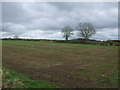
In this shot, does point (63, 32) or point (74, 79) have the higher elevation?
point (63, 32)

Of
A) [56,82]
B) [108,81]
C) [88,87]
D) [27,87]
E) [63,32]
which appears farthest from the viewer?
[63,32]

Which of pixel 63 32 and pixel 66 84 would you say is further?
pixel 63 32

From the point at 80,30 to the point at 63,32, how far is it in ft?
27.6

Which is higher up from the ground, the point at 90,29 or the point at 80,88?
the point at 90,29

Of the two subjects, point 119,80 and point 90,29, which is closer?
point 119,80

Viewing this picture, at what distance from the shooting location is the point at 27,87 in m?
6.57

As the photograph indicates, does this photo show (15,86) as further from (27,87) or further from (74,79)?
(74,79)

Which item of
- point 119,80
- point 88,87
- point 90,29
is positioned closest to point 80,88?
point 88,87

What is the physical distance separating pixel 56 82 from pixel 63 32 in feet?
232

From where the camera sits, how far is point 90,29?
7119cm

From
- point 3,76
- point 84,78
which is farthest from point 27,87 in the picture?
point 84,78

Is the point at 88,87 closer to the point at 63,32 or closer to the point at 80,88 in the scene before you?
the point at 80,88

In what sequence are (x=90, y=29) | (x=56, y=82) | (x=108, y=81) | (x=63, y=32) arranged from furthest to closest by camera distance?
(x=63, y=32), (x=90, y=29), (x=108, y=81), (x=56, y=82)

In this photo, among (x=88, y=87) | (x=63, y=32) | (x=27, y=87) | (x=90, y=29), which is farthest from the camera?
(x=63, y=32)
